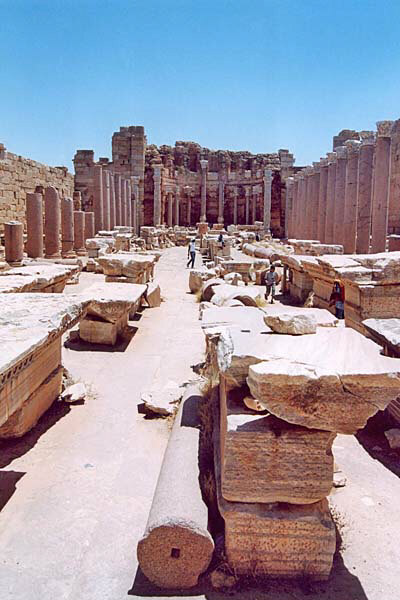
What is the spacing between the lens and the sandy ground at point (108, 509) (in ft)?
9.68

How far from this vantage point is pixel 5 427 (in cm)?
475

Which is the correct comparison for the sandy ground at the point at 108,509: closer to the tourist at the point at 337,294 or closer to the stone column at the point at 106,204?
the tourist at the point at 337,294

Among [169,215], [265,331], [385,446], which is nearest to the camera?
[265,331]

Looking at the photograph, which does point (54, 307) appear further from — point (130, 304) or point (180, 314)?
point (180, 314)

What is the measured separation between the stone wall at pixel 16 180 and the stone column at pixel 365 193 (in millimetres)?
11939

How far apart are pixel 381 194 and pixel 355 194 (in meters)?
2.12

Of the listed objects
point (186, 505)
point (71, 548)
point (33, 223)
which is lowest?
point (71, 548)

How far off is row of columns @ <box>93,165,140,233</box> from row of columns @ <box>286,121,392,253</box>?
33.6 feet

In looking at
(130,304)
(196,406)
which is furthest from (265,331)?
(130,304)

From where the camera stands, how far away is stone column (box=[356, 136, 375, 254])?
15.5 metres

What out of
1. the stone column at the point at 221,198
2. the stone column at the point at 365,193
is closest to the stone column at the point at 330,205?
the stone column at the point at 365,193

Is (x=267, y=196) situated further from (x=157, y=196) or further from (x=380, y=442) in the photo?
(x=380, y=442)

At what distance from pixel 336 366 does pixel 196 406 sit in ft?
6.64

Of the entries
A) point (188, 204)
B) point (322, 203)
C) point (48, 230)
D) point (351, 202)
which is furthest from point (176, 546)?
point (188, 204)
